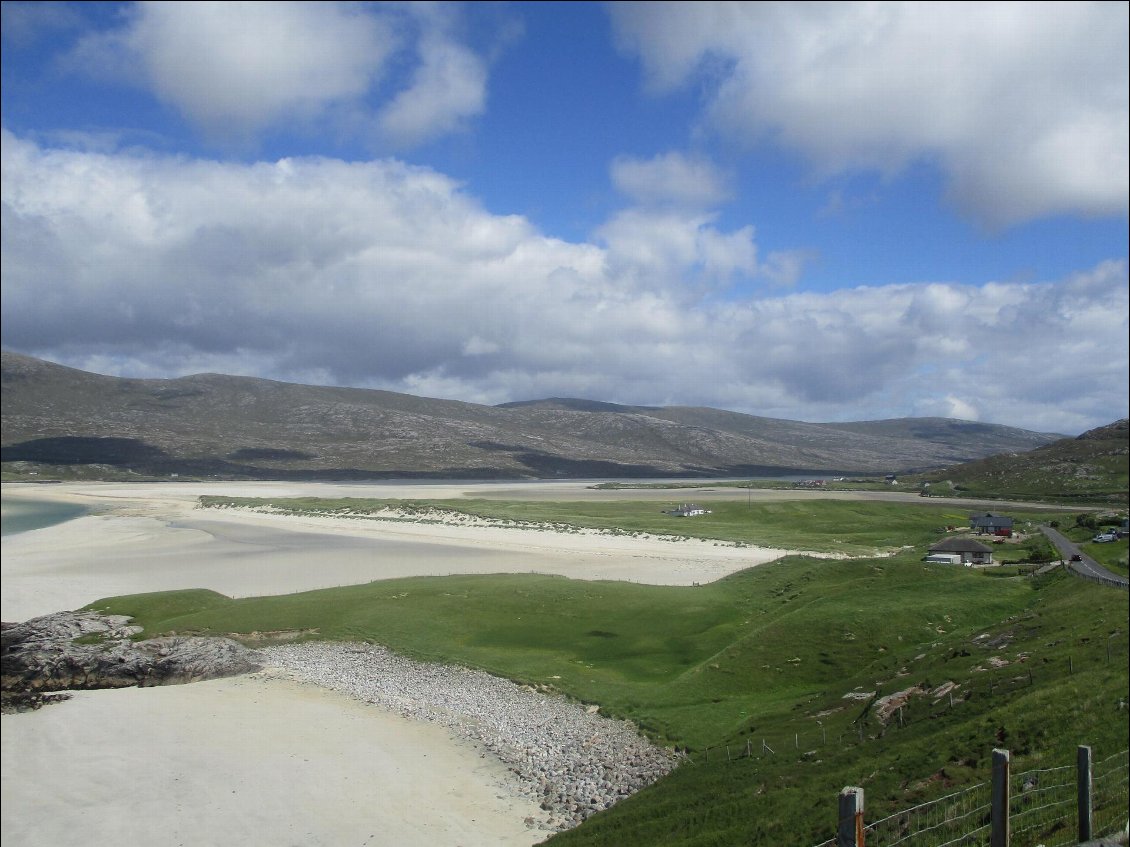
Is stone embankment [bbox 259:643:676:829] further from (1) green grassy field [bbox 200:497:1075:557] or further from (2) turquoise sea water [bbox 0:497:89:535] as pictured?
(2) turquoise sea water [bbox 0:497:89:535]

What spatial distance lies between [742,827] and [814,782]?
2288 millimetres

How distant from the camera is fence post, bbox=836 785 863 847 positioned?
6.97 metres

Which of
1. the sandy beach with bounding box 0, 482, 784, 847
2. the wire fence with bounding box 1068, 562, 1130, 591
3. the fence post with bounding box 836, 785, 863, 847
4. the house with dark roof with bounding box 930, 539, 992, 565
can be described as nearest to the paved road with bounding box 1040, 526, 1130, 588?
the wire fence with bounding box 1068, 562, 1130, 591

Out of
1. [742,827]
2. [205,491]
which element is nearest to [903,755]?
[742,827]

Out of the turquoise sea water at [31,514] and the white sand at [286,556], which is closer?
the white sand at [286,556]

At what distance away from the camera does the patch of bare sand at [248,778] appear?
19719 mm

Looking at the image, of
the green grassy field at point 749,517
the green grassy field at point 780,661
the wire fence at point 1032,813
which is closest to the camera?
the wire fence at point 1032,813

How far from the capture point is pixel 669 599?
1725 inches

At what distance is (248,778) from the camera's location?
22594 millimetres

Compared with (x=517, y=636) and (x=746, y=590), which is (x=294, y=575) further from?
(x=746, y=590)

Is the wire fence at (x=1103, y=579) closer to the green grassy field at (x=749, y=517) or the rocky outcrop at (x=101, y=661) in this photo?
the green grassy field at (x=749, y=517)

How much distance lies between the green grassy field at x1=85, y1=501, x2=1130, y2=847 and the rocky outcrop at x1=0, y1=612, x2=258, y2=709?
9.04 feet

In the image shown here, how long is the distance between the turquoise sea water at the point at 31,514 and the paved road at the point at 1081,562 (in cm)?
10988

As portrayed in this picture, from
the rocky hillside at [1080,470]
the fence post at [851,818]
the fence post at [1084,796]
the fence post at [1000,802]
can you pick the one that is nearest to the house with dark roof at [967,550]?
the rocky hillside at [1080,470]
